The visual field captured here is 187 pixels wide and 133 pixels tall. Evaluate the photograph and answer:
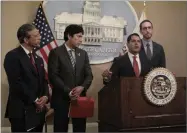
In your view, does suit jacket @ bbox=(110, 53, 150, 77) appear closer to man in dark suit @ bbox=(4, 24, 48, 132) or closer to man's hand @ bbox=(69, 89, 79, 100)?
man's hand @ bbox=(69, 89, 79, 100)

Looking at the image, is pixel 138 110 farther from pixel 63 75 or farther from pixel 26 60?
pixel 26 60

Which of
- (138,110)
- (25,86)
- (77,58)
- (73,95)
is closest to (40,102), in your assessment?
(25,86)

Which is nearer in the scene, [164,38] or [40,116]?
[40,116]

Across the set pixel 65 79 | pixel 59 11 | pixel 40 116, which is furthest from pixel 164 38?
pixel 40 116

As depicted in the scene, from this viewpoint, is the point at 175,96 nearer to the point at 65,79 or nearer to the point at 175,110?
the point at 175,110

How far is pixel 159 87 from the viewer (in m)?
2.70

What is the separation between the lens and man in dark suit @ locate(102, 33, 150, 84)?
118 inches

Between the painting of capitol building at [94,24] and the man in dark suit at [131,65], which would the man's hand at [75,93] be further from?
the painting of capitol building at [94,24]

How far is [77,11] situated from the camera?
402cm

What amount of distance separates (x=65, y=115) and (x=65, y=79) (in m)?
0.35

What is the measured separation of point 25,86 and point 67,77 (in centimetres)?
53

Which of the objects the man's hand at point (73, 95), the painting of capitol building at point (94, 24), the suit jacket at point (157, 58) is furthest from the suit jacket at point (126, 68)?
the painting of capitol building at point (94, 24)

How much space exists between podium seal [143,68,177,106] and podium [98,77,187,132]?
0.15 feet

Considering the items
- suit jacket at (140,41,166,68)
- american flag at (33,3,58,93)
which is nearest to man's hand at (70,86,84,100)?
suit jacket at (140,41,166,68)
